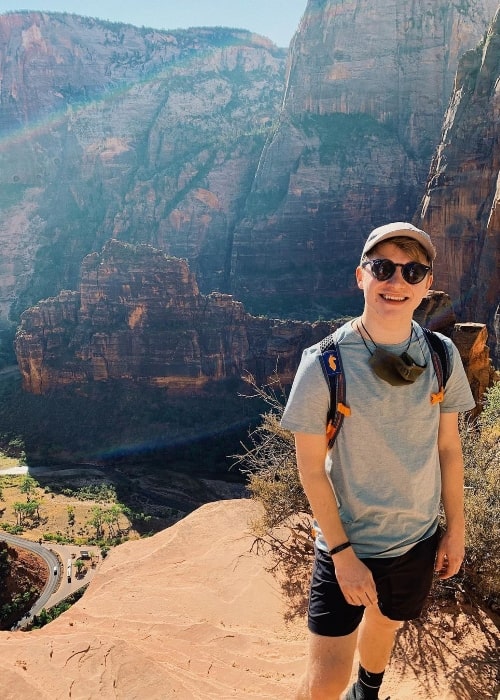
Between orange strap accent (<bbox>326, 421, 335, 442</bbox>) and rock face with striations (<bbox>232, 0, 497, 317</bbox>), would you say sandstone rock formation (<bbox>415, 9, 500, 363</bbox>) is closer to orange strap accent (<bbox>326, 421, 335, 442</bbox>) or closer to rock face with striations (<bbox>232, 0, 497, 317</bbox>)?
rock face with striations (<bbox>232, 0, 497, 317</bbox>)

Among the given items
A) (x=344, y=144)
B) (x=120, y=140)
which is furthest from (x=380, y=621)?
(x=120, y=140)

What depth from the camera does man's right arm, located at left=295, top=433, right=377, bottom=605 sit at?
2793mm

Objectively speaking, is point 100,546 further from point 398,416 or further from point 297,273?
point 297,273

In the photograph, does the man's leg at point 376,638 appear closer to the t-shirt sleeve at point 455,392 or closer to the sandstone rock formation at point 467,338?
the t-shirt sleeve at point 455,392

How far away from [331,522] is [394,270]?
1391mm

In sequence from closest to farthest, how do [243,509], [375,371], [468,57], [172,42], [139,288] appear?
[375,371]
[243,509]
[468,57]
[139,288]
[172,42]

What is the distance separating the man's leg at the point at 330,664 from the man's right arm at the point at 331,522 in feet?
1.23

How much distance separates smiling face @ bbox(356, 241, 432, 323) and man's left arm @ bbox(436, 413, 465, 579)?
0.80m

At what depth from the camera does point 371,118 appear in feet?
247

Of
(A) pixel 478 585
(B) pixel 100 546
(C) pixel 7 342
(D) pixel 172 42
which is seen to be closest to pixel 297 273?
(C) pixel 7 342

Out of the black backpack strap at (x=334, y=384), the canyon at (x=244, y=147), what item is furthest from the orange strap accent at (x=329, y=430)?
the canyon at (x=244, y=147)

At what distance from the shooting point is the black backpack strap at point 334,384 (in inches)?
106

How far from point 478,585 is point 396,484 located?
4.56 meters

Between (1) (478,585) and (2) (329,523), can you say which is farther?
(1) (478,585)
